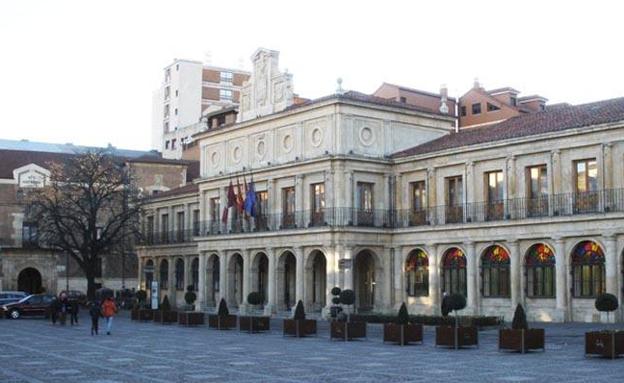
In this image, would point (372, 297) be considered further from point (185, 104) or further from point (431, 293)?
point (185, 104)

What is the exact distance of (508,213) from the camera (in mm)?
42688

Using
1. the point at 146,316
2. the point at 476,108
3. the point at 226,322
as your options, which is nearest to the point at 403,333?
the point at 226,322

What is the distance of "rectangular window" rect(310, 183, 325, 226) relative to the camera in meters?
48.4

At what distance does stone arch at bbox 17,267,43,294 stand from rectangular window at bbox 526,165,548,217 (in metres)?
44.9

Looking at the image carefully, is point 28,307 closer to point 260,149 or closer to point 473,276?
point 260,149

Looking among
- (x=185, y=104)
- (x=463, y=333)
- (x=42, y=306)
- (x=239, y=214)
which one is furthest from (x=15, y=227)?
(x=463, y=333)

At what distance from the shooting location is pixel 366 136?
4878 centimetres

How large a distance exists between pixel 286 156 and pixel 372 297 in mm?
8848

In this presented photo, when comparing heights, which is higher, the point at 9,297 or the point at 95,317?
the point at 9,297

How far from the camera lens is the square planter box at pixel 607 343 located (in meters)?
23.6

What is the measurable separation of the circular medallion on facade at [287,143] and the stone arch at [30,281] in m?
31.3

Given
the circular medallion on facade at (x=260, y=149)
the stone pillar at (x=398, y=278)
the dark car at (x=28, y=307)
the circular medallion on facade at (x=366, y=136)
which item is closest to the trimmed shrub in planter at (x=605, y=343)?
the stone pillar at (x=398, y=278)

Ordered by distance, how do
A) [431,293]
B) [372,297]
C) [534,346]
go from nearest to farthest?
[534,346], [431,293], [372,297]

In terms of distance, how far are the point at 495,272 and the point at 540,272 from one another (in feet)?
8.26
